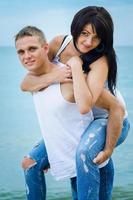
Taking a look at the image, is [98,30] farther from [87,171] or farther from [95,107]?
[87,171]

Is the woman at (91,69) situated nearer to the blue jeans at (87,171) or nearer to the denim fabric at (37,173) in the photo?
the blue jeans at (87,171)

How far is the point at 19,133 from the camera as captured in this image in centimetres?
350

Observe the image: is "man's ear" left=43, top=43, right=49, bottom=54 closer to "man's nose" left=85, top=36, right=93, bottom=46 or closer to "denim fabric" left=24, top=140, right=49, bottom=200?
"man's nose" left=85, top=36, right=93, bottom=46

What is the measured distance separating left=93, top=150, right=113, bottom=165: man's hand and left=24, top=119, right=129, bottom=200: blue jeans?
0.04 feet

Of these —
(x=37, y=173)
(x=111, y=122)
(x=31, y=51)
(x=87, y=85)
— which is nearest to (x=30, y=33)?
(x=31, y=51)

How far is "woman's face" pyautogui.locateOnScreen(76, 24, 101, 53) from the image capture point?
6.07 ft

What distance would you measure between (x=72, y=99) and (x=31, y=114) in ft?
5.31

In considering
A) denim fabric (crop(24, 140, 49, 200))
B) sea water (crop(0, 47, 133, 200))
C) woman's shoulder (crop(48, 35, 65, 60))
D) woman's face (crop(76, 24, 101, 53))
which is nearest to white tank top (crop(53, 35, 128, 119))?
woman's shoulder (crop(48, 35, 65, 60))

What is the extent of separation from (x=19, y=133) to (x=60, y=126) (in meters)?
1.58

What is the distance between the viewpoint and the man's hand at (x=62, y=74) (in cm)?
190

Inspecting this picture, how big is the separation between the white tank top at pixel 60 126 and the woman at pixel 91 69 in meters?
0.06

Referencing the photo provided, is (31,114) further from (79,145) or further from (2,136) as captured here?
(79,145)

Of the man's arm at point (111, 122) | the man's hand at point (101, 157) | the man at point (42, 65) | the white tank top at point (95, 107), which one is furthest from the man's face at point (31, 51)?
the man's hand at point (101, 157)

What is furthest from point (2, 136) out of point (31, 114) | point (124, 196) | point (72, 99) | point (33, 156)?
point (72, 99)
